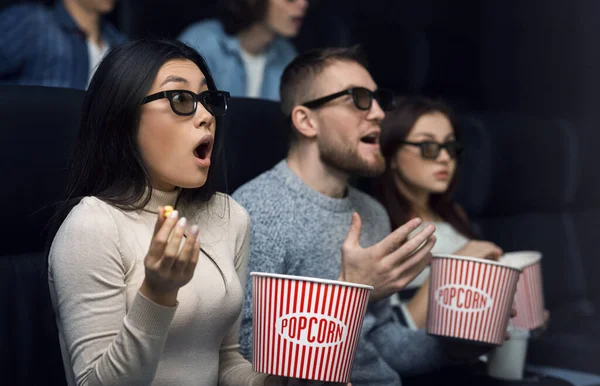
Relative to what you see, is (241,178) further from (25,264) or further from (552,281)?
(552,281)

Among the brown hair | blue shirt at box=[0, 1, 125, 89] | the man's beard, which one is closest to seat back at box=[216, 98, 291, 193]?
the brown hair

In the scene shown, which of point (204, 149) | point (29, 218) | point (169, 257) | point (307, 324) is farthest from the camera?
point (29, 218)

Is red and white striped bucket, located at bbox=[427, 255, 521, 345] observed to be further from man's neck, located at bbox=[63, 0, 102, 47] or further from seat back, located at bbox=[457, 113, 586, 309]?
man's neck, located at bbox=[63, 0, 102, 47]

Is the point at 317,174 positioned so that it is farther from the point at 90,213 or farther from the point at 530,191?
the point at 530,191

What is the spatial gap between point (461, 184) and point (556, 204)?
525 millimetres

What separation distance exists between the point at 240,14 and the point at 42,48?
648 mm

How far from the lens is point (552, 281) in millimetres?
2951

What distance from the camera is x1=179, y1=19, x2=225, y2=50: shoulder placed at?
2742 mm

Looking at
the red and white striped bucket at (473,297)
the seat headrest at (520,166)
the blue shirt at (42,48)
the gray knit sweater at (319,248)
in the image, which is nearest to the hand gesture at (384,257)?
the red and white striped bucket at (473,297)

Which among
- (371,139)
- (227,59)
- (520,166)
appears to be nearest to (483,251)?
(371,139)

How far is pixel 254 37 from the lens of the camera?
283cm

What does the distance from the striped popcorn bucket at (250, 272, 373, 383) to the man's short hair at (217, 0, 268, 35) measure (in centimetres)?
173

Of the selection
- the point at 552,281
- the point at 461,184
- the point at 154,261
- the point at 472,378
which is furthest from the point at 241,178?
the point at 552,281

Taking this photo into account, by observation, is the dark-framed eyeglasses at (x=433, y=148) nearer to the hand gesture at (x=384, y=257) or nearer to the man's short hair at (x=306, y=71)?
the man's short hair at (x=306, y=71)
